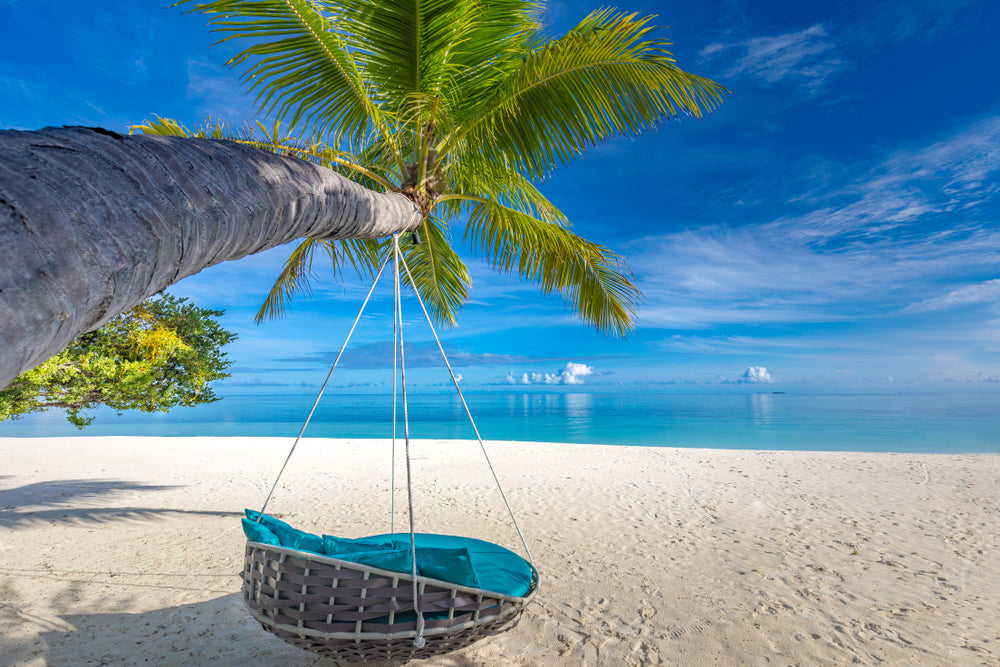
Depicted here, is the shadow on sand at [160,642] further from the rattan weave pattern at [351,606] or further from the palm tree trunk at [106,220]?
the palm tree trunk at [106,220]

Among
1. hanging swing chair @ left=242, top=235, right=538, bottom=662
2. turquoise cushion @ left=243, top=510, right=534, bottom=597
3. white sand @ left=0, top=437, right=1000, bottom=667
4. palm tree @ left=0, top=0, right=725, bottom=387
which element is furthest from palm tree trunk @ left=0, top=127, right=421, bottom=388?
white sand @ left=0, top=437, right=1000, bottom=667

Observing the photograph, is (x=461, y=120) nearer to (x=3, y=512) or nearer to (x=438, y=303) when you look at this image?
(x=438, y=303)

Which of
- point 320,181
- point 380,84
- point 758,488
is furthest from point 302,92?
point 758,488

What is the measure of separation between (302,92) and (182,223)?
111 inches

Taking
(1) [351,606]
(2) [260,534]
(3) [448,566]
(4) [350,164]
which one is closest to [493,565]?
(3) [448,566]

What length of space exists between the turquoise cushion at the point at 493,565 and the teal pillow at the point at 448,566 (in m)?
0.02

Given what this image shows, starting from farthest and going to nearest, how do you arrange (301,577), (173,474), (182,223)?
(173,474)
(301,577)
(182,223)

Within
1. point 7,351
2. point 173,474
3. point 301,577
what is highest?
point 7,351

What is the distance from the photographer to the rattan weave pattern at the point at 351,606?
226 cm

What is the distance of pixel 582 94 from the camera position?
379cm

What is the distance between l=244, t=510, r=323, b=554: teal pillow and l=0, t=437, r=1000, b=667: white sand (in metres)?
0.93

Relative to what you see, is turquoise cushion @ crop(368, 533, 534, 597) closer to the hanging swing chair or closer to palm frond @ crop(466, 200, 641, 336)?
the hanging swing chair

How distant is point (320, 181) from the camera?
2287 millimetres

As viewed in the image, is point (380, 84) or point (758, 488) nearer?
point (380, 84)
